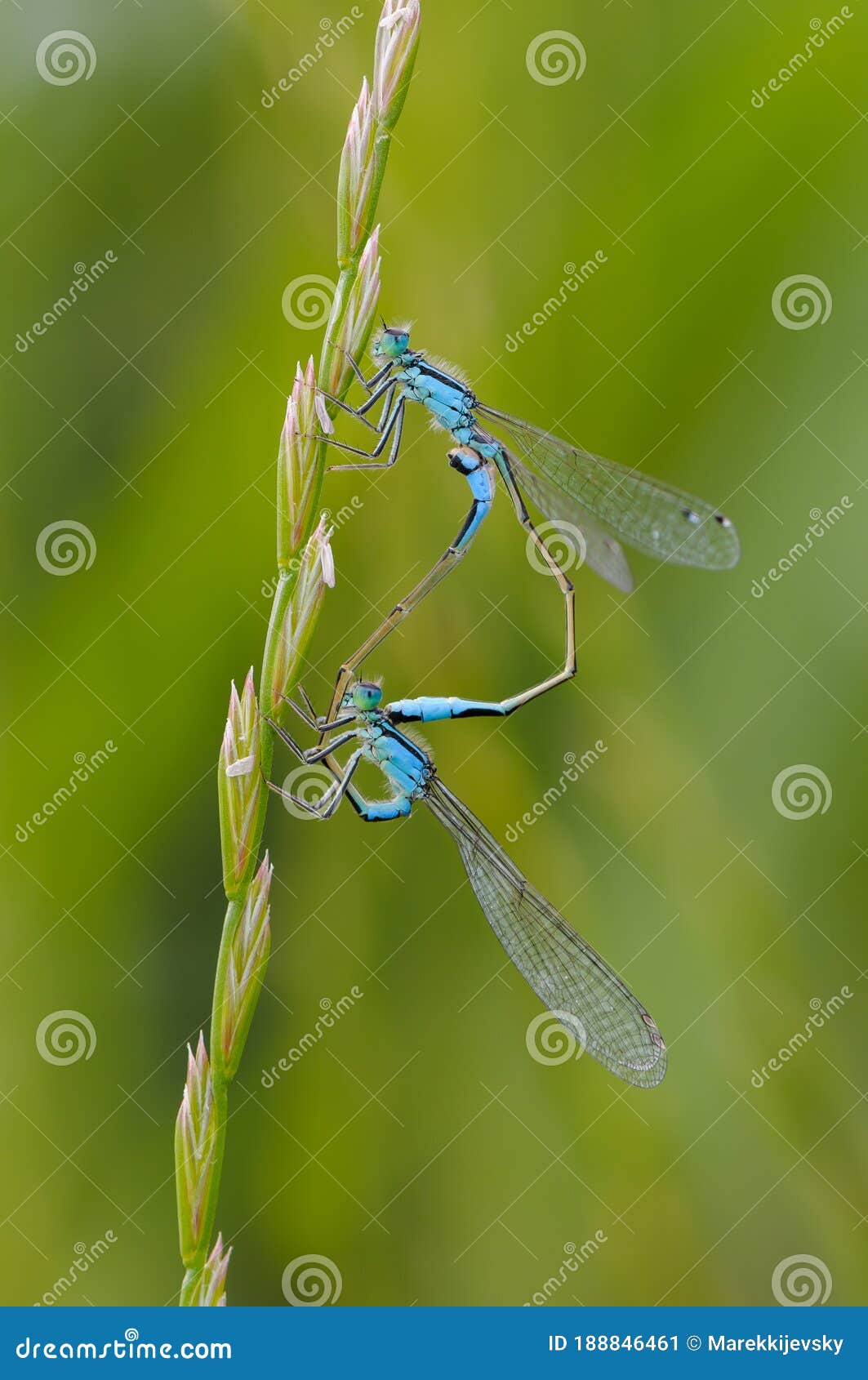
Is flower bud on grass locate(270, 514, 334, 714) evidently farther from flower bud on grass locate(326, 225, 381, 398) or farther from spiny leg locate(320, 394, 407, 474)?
spiny leg locate(320, 394, 407, 474)

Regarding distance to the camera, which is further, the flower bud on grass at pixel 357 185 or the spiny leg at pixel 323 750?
the spiny leg at pixel 323 750

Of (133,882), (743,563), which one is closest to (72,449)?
(133,882)

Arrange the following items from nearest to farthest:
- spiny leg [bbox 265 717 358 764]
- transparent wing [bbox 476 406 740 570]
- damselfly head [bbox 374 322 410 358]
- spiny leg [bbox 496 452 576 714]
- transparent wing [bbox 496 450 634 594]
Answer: spiny leg [bbox 265 717 358 764] < damselfly head [bbox 374 322 410 358] < spiny leg [bbox 496 452 576 714] < transparent wing [bbox 476 406 740 570] < transparent wing [bbox 496 450 634 594]

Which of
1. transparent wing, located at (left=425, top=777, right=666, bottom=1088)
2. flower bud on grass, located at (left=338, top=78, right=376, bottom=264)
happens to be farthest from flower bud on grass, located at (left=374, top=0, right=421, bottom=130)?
transparent wing, located at (left=425, top=777, right=666, bottom=1088)

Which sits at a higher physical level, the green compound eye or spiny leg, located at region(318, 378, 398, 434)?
the green compound eye

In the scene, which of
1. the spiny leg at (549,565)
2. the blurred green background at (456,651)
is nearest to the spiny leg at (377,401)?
the spiny leg at (549,565)

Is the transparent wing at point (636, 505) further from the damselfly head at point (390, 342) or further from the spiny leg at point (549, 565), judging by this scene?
the damselfly head at point (390, 342)

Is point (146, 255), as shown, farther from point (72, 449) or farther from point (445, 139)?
point (445, 139)
